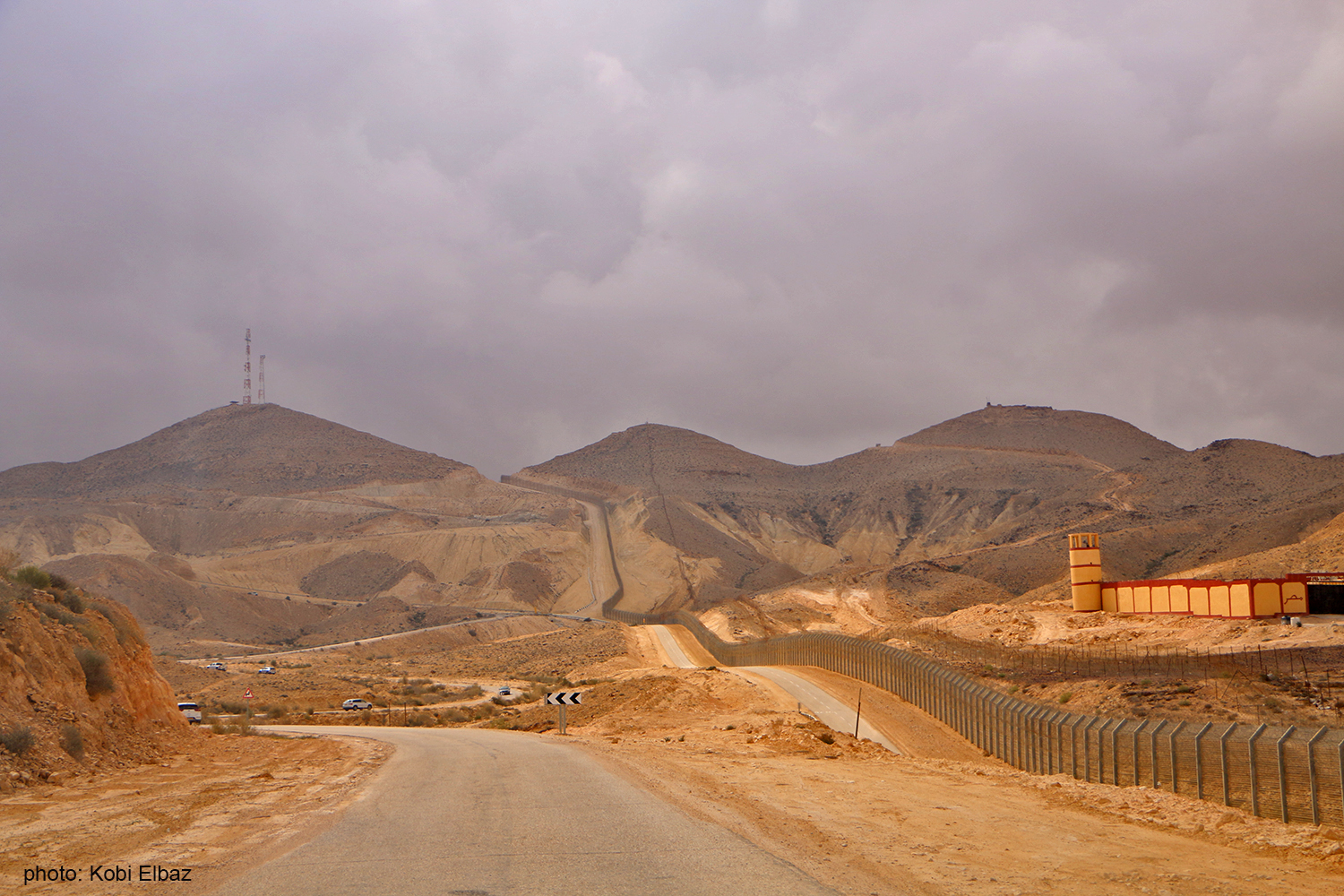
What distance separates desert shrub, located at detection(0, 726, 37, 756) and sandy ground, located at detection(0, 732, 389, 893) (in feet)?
3.05

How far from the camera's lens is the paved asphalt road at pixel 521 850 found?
892 centimetres

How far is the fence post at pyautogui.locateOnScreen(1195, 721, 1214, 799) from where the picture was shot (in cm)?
1571

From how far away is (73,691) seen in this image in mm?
19812

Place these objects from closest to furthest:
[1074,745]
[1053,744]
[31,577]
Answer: [1074,745], [1053,744], [31,577]

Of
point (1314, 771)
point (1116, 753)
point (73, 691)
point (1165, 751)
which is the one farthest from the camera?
point (73, 691)

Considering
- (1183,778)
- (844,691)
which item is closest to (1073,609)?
(844,691)

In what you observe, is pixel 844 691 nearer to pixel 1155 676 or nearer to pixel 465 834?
pixel 1155 676

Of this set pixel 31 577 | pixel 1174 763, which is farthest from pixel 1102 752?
pixel 31 577

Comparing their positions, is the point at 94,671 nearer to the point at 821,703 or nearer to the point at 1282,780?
the point at 1282,780

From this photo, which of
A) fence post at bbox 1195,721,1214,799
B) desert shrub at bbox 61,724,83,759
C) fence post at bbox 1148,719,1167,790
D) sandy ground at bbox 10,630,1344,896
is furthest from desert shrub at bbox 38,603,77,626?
fence post at bbox 1195,721,1214,799

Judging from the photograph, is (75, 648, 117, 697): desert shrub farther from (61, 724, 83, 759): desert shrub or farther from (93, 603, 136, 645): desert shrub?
(93, 603, 136, 645): desert shrub

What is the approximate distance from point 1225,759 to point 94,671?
73.5 ft

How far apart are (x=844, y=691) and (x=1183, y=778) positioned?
23.9 meters

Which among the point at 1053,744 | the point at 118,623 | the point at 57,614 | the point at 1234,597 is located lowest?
the point at 1053,744
